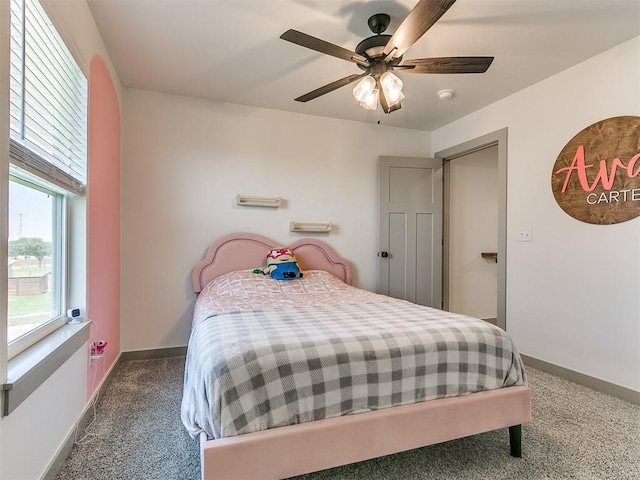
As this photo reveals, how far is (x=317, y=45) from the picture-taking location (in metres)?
1.78

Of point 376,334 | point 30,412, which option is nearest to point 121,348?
point 30,412

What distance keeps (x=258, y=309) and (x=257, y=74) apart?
194 centimetres

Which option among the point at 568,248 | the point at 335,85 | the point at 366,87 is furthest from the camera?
the point at 568,248

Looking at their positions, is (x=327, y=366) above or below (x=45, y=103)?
below

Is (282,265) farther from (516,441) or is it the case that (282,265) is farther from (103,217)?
(516,441)

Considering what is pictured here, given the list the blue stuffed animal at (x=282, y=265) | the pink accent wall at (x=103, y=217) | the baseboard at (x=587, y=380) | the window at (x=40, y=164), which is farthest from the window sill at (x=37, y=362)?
the baseboard at (x=587, y=380)

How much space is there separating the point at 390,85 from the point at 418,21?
0.50 metres

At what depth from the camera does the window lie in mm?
1301

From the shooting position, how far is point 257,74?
2783 mm

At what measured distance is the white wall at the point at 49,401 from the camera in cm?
110

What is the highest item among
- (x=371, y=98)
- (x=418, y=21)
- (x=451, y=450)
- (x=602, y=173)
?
(x=418, y=21)

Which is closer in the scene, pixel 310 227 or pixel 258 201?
pixel 258 201

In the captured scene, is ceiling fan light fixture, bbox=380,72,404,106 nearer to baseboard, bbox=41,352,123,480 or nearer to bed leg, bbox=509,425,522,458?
bed leg, bbox=509,425,522,458

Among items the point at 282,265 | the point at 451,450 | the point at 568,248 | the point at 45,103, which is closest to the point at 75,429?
the point at 45,103
